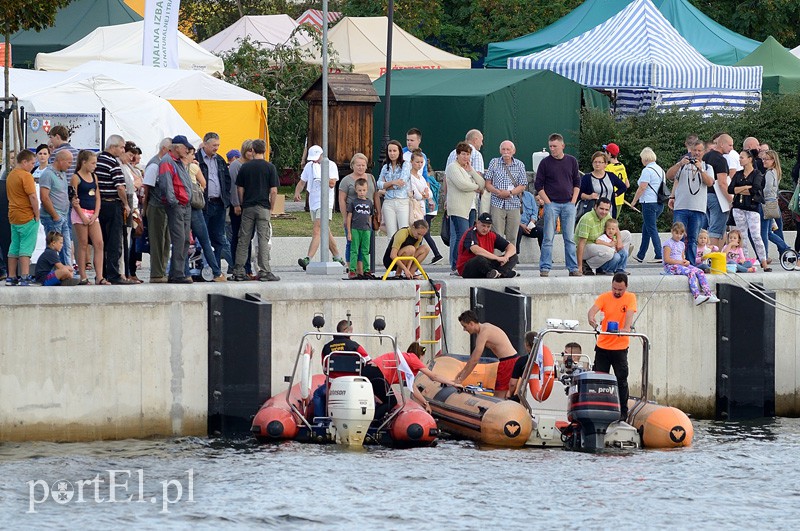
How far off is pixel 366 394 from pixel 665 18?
20.7 meters

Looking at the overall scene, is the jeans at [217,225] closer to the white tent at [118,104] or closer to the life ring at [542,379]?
the life ring at [542,379]

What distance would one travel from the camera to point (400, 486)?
51.9 ft

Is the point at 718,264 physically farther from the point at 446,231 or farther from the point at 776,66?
the point at 776,66

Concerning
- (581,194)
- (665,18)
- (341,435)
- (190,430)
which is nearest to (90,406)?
(190,430)

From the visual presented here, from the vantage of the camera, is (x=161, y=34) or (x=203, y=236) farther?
(x=161, y=34)

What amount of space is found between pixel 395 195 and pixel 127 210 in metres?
3.98

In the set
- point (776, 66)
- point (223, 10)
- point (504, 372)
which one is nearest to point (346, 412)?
point (504, 372)

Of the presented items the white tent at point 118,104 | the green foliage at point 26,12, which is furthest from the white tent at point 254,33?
the green foliage at point 26,12

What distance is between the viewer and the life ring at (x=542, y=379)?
1794 cm

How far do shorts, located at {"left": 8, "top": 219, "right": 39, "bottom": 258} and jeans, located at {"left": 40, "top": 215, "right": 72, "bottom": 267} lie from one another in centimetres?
Answer: 34

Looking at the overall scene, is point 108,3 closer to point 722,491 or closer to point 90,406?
point 90,406

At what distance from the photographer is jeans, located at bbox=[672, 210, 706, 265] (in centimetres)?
2236

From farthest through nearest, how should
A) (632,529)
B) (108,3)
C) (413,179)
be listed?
1. (108,3)
2. (413,179)
3. (632,529)

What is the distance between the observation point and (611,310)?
18547 mm
